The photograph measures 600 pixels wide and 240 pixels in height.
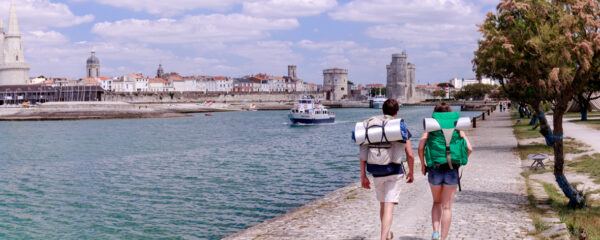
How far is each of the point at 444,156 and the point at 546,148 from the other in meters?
16.5

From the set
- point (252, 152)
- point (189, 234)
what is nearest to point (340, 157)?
point (252, 152)

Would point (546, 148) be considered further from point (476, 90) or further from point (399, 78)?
point (399, 78)

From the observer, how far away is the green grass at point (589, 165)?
13352 mm

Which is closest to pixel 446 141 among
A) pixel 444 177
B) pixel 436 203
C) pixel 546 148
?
pixel 444 177

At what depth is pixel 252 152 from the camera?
109 ft

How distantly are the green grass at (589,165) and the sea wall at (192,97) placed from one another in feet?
487

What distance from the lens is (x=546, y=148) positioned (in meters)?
21.1

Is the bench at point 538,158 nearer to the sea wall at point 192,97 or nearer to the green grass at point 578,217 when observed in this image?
the green grass at point 578,217

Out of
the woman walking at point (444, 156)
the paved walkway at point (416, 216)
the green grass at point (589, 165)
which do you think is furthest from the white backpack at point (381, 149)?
the green grass at point (589, 165)

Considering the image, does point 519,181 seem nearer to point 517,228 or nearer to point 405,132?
point 517,228

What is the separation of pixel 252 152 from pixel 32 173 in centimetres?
1260

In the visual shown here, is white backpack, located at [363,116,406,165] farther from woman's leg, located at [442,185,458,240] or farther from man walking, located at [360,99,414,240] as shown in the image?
woman's leg, located at [442,185,458,240]

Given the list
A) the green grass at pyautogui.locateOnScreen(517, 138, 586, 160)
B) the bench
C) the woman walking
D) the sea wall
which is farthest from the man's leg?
the sea wall

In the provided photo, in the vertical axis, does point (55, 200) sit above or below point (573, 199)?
below
